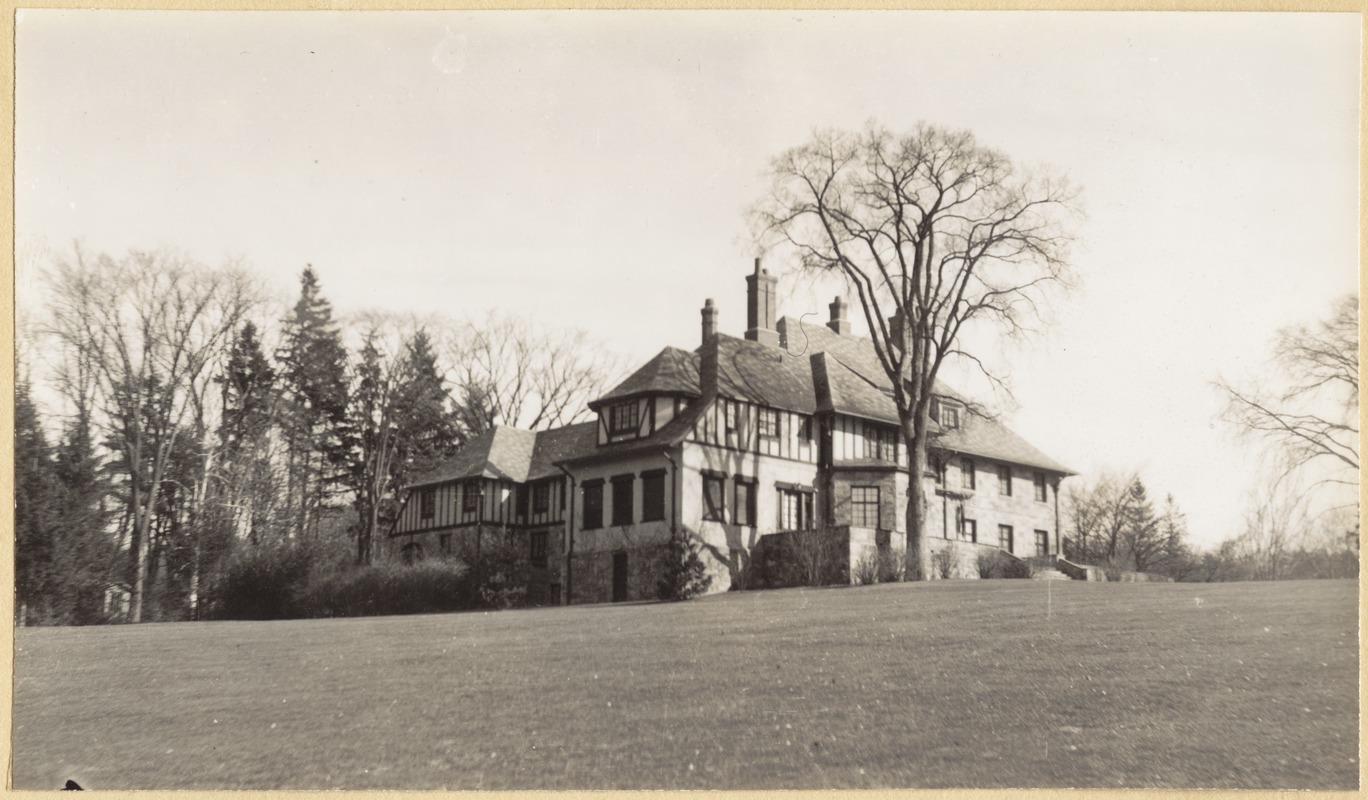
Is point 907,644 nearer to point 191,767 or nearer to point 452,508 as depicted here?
point 191,767

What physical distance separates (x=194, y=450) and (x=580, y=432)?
1332 centimetres

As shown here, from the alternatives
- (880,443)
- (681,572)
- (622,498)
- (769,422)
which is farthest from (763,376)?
(681,572)

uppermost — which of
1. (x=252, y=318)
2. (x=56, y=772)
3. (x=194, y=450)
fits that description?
(x=252, y=318)

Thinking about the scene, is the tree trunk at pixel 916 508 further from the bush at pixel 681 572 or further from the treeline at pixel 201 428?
the treeline at pixel 201 428

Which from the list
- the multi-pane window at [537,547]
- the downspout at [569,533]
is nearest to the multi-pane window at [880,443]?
the downspout at [569,533]

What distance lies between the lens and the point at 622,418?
102ft

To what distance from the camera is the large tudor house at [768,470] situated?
29.3 m

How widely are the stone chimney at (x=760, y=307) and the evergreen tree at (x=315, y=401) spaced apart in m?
13.9

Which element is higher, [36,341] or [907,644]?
[36,341]

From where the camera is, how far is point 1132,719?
39.6 feet

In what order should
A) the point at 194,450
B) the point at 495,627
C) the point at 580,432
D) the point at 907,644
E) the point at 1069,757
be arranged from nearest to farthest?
the point at 1069,757 < the point at 907,644 < the point at 495,627 < the point at 194,450 < the point at 580,432

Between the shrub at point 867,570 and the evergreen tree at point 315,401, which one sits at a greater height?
the evergreen tree at point 315,401

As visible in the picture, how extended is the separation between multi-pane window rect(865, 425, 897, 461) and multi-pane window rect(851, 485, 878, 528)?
128 cm

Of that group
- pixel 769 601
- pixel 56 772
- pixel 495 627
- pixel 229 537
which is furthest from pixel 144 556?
pixel 56 772
